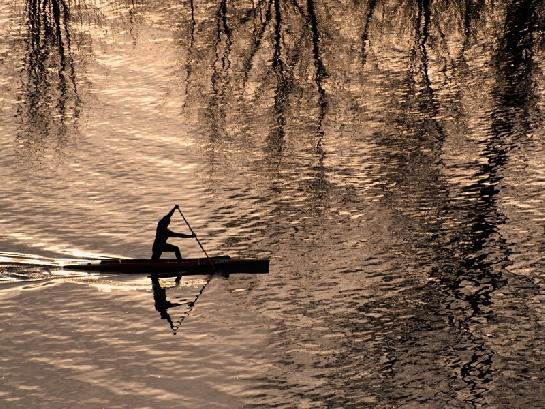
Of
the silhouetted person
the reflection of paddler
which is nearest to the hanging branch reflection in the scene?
the silhouetted person

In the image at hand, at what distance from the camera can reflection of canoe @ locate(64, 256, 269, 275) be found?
52062 mm

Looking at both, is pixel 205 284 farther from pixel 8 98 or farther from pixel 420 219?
pixel 8 98

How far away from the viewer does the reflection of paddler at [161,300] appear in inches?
1966

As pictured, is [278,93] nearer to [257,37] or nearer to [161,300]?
[257,37]

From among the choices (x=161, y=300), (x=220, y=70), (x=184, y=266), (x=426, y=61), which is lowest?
(x=161, y=300)

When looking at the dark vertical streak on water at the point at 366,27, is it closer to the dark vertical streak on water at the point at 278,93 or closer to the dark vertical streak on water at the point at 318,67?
the dark vertical streak on water at the point at 318,67

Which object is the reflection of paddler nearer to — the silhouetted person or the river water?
the river water

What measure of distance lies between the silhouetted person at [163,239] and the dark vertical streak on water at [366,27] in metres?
28.1

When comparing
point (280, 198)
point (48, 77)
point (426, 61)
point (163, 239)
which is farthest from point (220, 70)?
point (163, 239)

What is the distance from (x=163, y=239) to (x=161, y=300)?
2532 millimetres

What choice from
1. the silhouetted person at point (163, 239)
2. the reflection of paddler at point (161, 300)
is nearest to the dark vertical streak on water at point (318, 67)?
the silhouetted person at point (163, 239)

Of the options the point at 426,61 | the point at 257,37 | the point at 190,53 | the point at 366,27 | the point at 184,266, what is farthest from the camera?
the point at 366,27

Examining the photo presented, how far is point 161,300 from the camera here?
51.0 metres

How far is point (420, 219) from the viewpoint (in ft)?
190
